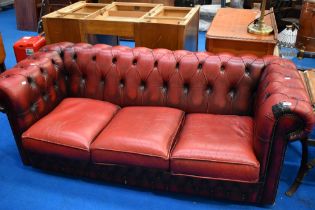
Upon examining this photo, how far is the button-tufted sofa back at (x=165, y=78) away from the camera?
7.46ft

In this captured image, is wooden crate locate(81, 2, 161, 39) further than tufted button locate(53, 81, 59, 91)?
Yes

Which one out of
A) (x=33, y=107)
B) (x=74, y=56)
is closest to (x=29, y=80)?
(x=33, y=107)

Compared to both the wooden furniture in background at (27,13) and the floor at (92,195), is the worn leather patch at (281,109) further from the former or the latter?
the wooden furniture in background at (27,13)

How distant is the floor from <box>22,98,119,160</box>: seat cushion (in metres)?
0.25

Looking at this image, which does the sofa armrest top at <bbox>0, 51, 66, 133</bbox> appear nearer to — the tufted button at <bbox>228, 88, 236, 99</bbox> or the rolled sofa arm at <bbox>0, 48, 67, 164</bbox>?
the rolled sofa arm at <bbox>0, 48, 67, 164</bbox>

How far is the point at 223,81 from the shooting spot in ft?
Answer: 7.49

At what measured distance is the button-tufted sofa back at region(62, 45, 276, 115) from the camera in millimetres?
2273

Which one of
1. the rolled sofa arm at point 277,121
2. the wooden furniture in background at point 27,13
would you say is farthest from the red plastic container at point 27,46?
the rolled sofa arm at point 277,121

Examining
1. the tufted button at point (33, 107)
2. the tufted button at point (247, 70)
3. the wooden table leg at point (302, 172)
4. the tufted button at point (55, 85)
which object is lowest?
the wooden table leg at point (302, 172)

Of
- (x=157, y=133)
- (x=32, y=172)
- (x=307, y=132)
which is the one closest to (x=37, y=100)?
(x=32, y=172)

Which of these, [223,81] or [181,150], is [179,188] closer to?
[181,150]

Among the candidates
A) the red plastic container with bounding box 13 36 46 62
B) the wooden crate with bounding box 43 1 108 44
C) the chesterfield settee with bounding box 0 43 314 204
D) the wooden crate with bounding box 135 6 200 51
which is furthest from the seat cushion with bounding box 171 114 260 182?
the red plastic container with bounding box 13 36 46 62

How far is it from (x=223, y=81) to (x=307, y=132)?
72 cm

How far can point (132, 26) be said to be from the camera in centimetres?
270
